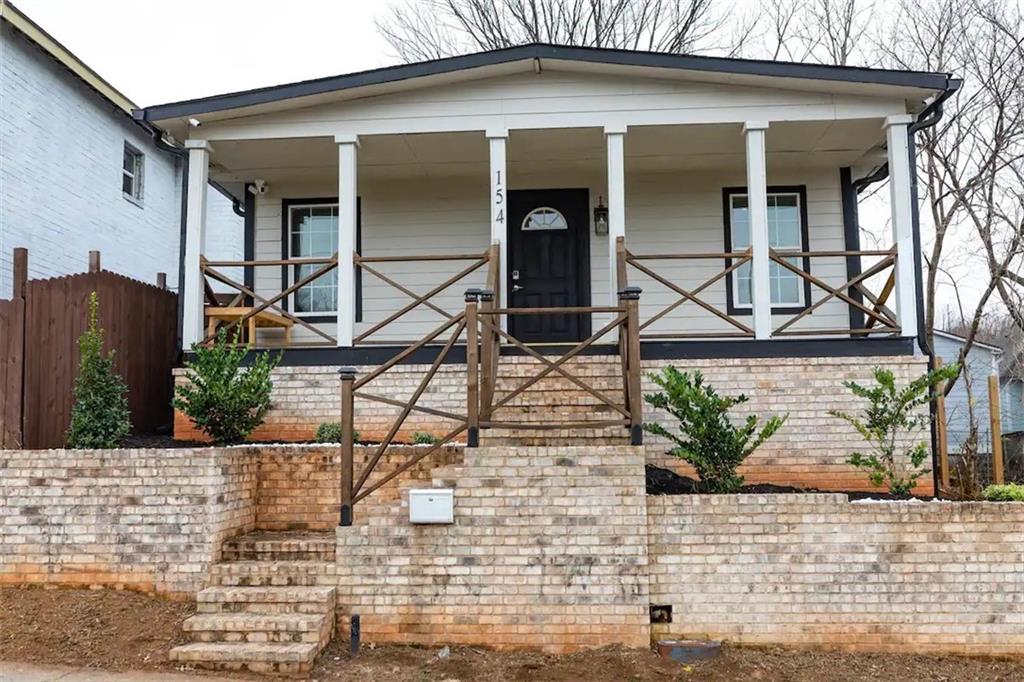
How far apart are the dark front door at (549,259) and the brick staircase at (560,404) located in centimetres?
226

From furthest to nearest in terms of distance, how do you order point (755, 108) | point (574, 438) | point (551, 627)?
1. point (755, 108)
2. point (574, 438)
3. point (551, 627)

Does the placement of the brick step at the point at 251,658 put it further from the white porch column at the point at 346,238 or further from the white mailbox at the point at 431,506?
the white porch column at the point at 346,238

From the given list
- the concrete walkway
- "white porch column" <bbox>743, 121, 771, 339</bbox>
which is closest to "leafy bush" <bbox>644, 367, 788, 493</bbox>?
"white porch column" <bbox>743, 121, 771, 339</bbox>

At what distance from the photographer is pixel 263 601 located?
5605 mm

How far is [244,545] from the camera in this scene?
6.07 meters

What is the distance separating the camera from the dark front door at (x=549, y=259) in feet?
33.5

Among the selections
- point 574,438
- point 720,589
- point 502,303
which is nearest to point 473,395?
point 574,438

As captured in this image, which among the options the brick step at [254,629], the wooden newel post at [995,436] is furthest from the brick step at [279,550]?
the wooden newel post at [995,436]

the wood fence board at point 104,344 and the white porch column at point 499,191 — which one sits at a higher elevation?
the white porch column at point 499,191

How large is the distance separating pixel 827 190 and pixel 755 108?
242 cm

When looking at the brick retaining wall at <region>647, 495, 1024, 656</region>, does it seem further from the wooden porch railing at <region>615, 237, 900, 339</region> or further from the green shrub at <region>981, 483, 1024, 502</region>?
the wooden porch railing at <region>615, 237, 900, 339</region>

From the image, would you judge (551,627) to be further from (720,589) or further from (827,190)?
(827,190)

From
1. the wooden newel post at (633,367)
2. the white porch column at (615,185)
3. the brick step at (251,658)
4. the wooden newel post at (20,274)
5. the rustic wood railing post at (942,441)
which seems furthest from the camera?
the rustic wood railing post at (942,441)

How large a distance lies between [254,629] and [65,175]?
8745 millimetres
